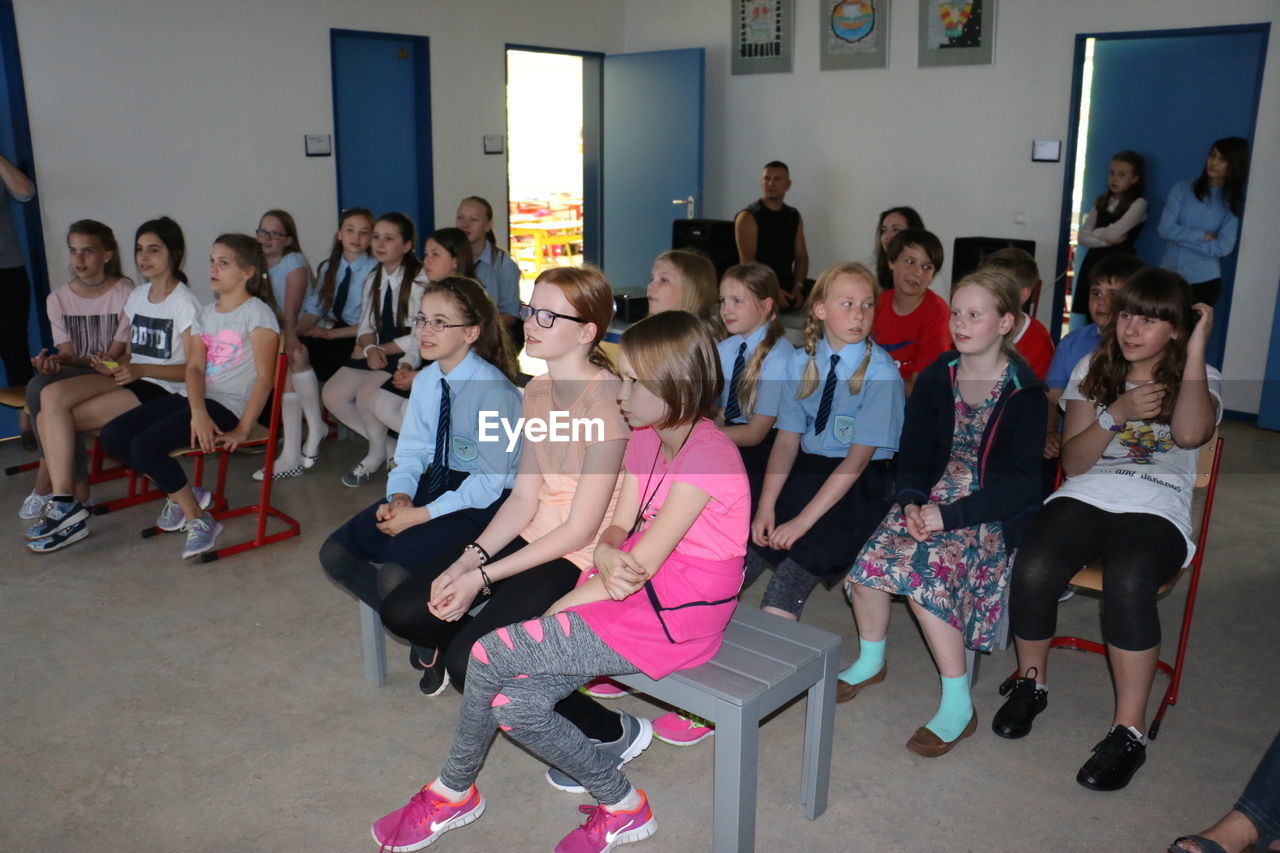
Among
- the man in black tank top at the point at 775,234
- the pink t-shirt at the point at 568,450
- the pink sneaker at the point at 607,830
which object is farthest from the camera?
A: the man in black tank top at the point at 775,234

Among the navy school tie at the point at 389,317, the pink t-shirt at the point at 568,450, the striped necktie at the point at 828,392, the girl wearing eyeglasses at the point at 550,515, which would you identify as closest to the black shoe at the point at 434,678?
the girl wearing eyeglasses at the point at 550,515

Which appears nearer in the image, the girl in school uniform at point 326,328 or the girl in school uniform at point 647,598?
the girl in school uniform at point 647,598

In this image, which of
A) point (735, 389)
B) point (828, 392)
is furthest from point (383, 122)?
point (828, 392)

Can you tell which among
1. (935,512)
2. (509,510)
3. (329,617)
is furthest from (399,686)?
(935,512)

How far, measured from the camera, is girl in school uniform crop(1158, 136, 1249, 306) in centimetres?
542

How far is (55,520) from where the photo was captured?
3832mm

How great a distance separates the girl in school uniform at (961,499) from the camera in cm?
259

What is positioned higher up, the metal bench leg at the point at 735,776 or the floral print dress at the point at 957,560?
the floral print dress at the point at 957,560

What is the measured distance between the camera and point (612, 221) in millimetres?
8367

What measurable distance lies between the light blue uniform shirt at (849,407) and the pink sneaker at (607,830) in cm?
116

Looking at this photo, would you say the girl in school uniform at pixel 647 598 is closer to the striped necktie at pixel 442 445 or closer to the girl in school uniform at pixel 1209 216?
the striped necktie at pixel 442 445

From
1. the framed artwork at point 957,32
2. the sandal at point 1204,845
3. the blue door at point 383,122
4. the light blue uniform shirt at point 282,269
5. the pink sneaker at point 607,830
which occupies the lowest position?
the pink sneaker at point 607,830

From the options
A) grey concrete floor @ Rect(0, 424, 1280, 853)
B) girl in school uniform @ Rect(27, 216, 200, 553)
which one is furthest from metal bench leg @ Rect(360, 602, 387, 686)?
girl in school uniform @ Rect(27, 216, 200, 553)

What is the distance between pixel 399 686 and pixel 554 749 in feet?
3.21
